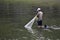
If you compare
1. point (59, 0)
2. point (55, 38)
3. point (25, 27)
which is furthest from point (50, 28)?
point (59, 0)

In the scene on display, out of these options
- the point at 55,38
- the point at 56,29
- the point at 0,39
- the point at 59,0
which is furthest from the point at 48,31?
the point at 59,0

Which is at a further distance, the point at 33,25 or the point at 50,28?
the point at 33,25

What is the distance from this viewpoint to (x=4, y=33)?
20.7m

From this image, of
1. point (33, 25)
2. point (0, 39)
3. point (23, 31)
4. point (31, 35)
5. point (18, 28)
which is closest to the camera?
point (0, 39)

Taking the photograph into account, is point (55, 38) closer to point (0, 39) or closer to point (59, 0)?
point (0, 39)

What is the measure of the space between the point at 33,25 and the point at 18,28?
2134 mm

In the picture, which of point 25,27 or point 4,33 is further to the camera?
point 25,27

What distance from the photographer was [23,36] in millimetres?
19391

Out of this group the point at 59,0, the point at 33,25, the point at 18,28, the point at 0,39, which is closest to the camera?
the point at 0,39

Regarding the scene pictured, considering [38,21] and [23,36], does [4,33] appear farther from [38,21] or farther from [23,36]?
[38,21]

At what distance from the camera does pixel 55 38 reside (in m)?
18.8

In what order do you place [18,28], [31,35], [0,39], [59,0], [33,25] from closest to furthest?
[0,39] → [31,35] → [18,28] → [33,25] → [59,0]

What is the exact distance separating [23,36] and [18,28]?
334 centimetres

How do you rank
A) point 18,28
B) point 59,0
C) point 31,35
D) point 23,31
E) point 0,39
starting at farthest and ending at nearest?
point 59,0 → point 18,28 → point 23,31 → point 31,35 → point 0,39
